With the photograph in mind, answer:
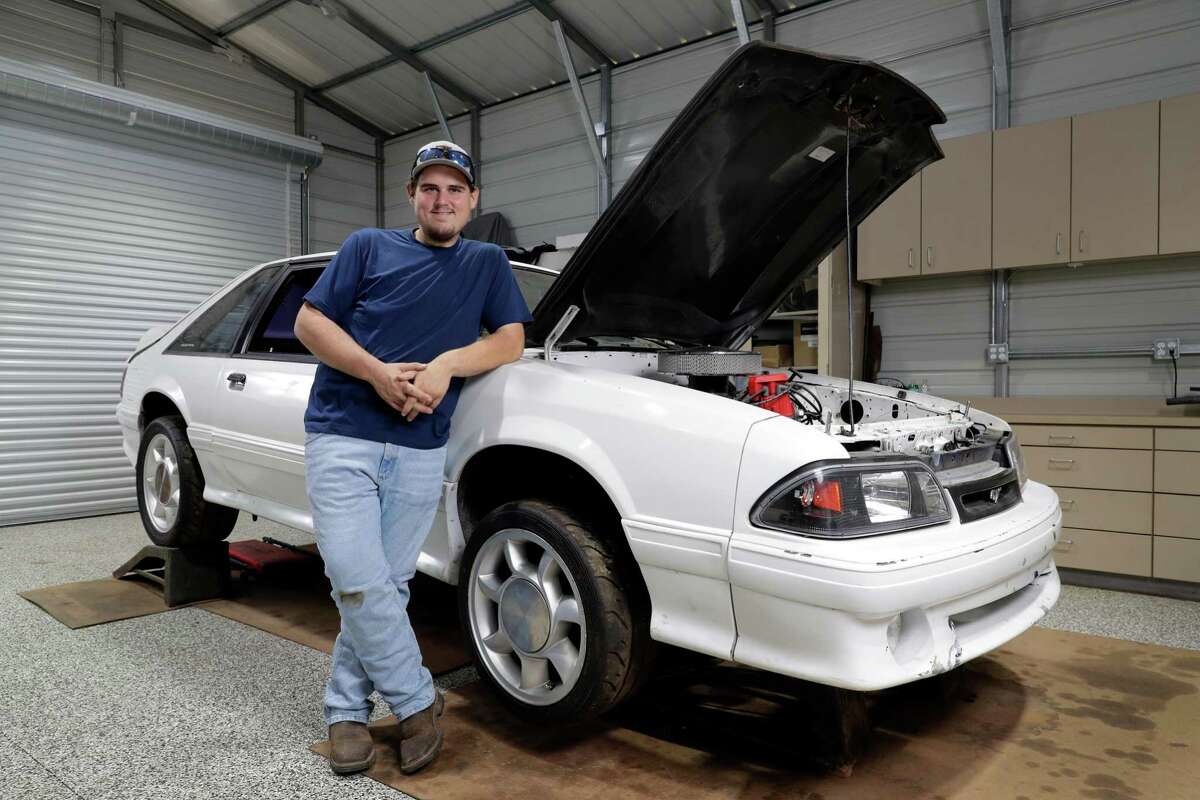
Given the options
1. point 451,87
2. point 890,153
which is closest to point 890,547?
point 890,153

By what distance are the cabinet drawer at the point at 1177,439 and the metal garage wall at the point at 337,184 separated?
713 centimetres

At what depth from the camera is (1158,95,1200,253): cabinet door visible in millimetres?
3875

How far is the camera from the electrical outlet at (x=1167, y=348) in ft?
13.9

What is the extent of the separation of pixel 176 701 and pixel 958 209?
4572 millimetres

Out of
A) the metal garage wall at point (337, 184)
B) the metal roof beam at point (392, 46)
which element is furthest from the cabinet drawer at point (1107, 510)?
the metal garage wall at point (337, 184)

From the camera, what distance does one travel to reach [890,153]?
2473 millimetres

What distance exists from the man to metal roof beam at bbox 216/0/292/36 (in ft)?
19.2

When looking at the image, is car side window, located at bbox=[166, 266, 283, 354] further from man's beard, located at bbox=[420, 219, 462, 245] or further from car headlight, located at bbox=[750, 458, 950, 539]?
car headlight, located at bbox=[750, 458, 950, 539]

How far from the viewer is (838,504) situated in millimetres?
1596

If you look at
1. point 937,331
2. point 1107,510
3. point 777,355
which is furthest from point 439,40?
point 1107,510

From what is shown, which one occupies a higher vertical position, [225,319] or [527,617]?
[225,319]

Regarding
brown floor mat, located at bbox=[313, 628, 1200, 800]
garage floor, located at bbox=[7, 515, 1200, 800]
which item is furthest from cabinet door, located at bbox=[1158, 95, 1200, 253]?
brown floor mat, located at bbox=[313, 628, 1200, 800]

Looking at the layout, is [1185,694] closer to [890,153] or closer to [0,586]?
[890,153]

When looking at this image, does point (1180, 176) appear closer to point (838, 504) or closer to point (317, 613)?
point (838, 504)
